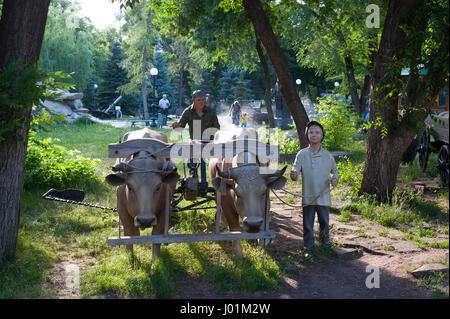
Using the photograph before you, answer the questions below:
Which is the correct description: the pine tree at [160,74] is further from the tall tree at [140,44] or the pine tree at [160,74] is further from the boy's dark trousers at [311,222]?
the boy's dark trousers at [311,222]

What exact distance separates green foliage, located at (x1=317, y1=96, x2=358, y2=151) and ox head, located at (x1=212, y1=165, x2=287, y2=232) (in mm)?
9536

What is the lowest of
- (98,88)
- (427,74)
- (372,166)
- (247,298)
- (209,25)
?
(247,298)

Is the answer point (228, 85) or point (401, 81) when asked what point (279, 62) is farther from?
point (228, 85)

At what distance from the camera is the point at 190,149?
554 centimetres

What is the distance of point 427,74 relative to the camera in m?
6.03

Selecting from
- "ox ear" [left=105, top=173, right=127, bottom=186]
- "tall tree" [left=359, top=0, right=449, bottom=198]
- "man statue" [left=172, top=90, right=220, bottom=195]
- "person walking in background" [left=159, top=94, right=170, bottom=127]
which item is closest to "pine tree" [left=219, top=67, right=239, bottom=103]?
"person walking in background" [left=159, top=94, right=170, bottom=127]

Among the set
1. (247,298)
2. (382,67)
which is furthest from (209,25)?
(247,298)

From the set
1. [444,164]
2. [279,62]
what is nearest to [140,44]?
[279,62]

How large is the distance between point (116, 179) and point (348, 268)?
3116 mm

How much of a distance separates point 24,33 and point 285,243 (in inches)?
183

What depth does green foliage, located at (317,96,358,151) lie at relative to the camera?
46.4 ft

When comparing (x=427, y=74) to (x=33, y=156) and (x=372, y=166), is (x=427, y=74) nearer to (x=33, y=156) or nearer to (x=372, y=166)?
(x=372, y=166)

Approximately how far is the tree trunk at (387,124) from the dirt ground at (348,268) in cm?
125

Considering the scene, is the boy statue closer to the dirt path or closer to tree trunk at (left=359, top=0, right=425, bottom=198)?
the dirt path
